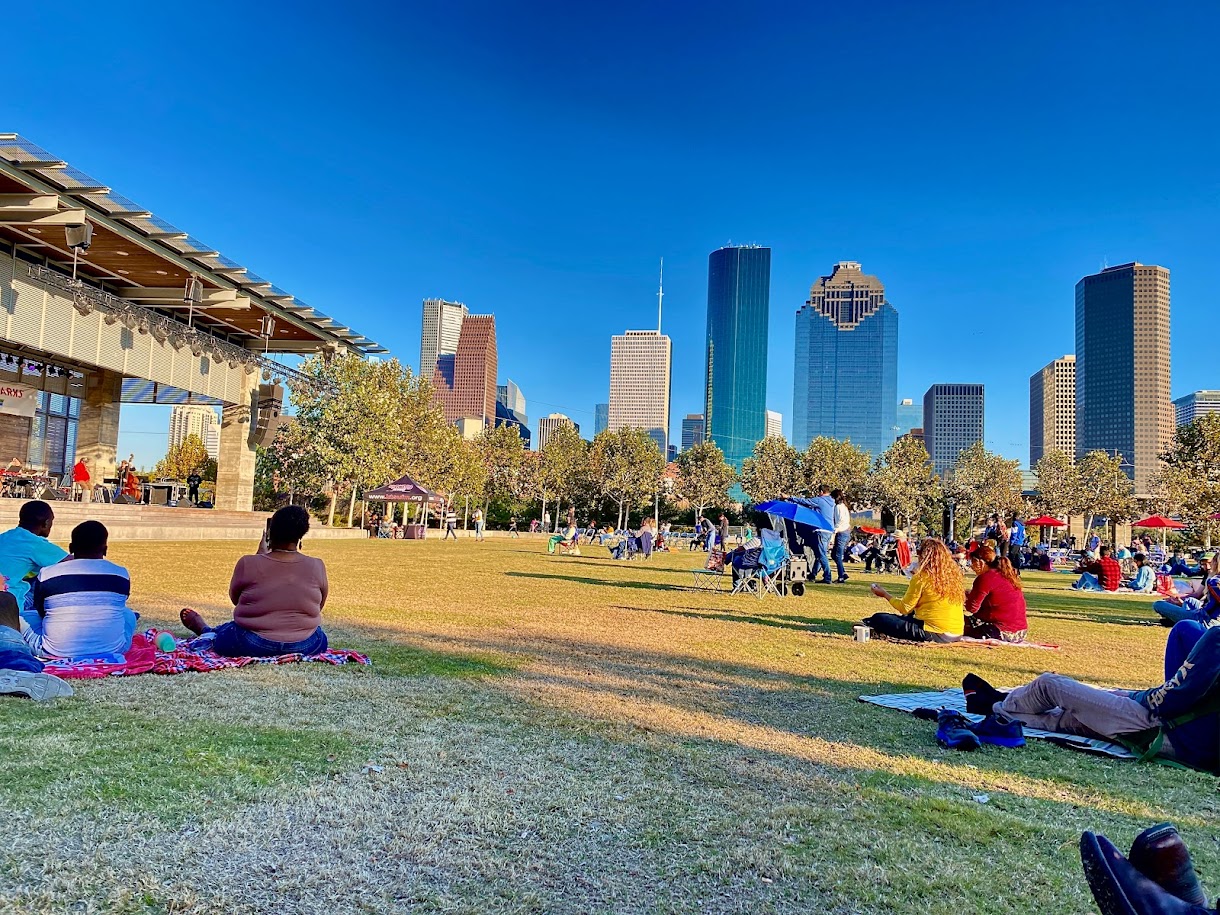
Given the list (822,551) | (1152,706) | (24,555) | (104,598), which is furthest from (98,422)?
(1152,706)

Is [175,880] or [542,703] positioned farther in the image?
[542,703]

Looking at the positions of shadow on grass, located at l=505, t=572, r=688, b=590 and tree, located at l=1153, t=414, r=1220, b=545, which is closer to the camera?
shadow on grass, located at l=505, t=572, r=688, b=590

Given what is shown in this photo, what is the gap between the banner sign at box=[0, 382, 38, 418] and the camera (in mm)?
28106

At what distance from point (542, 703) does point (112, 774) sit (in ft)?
7.93

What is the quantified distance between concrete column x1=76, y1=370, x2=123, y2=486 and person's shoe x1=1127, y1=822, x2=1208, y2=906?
35487 millimetres

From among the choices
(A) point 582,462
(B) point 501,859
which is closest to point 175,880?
(B) point 501,859

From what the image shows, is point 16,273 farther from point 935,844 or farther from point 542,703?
point 935,844

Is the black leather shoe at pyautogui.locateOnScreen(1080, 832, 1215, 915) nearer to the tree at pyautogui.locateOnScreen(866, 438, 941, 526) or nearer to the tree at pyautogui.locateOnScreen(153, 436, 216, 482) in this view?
the tree at pyautogui.locateOnScreen(866, 438, 941, 526)

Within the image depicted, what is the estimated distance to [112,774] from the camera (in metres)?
3.36

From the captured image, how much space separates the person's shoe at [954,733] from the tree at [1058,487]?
7115cm

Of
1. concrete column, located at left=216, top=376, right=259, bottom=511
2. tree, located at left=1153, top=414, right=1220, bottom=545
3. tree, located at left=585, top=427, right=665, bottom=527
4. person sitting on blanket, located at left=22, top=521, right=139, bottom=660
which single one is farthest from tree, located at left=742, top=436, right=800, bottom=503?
person sitting on blanket, located at left=22, top=521, right=139, bottom=660

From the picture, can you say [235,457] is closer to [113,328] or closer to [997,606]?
[113,328]

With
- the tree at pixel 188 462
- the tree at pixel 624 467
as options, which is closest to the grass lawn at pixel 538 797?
the tree at pixel 624 467

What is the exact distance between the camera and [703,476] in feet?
234
